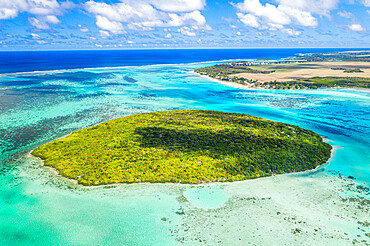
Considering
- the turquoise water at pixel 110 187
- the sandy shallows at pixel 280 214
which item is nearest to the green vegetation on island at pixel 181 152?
the turquoise water at pixel 110 187

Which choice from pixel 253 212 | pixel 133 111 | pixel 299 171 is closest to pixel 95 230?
pixel 253 212

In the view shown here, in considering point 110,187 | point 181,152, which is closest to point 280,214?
point 181,152

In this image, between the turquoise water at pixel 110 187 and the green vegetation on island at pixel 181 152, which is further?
the green vegetation on island at pixel 181 152

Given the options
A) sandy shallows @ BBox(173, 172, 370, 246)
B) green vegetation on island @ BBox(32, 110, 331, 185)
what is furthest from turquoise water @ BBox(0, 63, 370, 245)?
green vegetation on island @ BBox(32, 110, 331, 185)

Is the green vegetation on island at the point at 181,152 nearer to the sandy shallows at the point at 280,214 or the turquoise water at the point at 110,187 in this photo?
the turquoise water at the point at 110,187

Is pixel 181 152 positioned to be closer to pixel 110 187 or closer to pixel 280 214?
pixel 110 187

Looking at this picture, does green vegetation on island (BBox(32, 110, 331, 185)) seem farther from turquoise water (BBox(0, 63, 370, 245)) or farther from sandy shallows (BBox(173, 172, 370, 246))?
sandy shallows (BBox(173, 172, 370, 246))

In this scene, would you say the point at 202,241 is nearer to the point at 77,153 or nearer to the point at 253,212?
the point at 253,212
